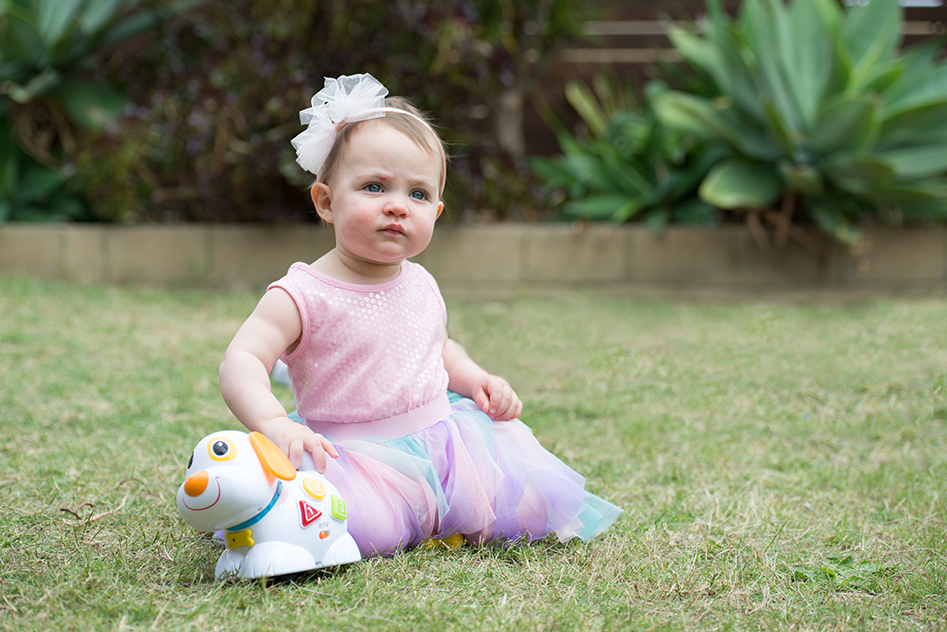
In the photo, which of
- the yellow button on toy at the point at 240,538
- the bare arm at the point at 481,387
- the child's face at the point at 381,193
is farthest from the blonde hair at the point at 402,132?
the yellow button on toy at the point at 240,538

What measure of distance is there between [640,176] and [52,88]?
283 centimetres

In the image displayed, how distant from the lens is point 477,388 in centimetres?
149

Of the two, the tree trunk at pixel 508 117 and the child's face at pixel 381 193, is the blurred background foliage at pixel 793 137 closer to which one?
the tree trunk at pixel 508 117

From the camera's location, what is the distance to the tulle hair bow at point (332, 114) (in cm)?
138

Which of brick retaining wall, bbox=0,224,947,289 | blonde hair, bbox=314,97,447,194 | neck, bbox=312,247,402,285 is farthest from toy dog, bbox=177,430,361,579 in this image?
brick retaining wall, bbox=0,224,947,289

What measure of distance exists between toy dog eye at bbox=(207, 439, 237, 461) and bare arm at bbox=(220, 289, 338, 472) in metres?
0.07

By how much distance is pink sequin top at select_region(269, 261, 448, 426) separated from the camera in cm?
136

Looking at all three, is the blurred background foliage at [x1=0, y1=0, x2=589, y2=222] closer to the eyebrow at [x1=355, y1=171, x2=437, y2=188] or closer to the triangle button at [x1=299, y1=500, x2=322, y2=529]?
the eyebrow at [x1=355, y1=171, x2=437, y2=188]

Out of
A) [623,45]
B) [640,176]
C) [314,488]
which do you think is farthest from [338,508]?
[623,45]

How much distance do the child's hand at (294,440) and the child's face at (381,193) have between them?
300 millimetres

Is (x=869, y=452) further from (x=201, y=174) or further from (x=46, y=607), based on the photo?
(x=201, y=174)

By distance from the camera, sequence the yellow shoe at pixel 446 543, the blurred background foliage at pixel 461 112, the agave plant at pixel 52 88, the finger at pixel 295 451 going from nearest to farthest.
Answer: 1. the finger at pixel 295 451
2. the yellow shoe at pixel 446 543
3. the blurred background foliage at pixel 461 112
4. the agave plant at pixel 52 88

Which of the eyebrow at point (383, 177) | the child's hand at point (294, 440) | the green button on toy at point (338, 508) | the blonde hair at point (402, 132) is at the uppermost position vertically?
the blonde hair at point (402, 132)

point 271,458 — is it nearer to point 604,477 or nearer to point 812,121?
point 604,477
